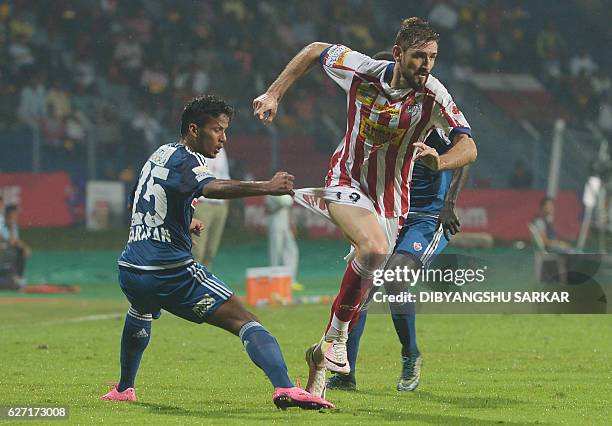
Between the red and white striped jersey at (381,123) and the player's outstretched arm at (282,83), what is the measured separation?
0.08m

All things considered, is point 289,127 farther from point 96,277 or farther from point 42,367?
point 42,367

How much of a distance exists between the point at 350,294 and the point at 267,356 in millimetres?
859

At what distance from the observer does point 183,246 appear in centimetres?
723

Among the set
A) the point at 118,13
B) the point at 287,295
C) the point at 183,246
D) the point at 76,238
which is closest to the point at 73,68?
the point at 118,13

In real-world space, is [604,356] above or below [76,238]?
below

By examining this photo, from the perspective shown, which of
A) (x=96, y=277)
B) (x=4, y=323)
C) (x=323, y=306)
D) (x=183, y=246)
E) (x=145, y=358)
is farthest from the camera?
(x=96, y=277)

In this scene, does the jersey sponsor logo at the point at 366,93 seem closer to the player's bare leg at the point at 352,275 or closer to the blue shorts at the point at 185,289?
the player's bare leg at the point at 352,275

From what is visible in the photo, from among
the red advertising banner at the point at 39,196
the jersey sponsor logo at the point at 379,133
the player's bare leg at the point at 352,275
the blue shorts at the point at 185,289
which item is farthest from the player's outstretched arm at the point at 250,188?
the red advertising banner at the point at 39,196

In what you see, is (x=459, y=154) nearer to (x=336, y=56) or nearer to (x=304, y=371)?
(x=336, y=56)

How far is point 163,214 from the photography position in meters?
7.15

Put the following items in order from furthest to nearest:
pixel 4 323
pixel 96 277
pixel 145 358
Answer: pixel 96 277 < pixel 4 323 < pixel 145 358

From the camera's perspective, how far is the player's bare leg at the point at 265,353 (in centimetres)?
688

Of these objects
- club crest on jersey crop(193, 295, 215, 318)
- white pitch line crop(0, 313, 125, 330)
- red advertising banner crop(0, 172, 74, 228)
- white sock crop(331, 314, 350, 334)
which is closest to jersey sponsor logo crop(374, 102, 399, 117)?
white sock crop(331, 314, 350, 334)

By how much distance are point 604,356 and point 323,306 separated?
573cm
